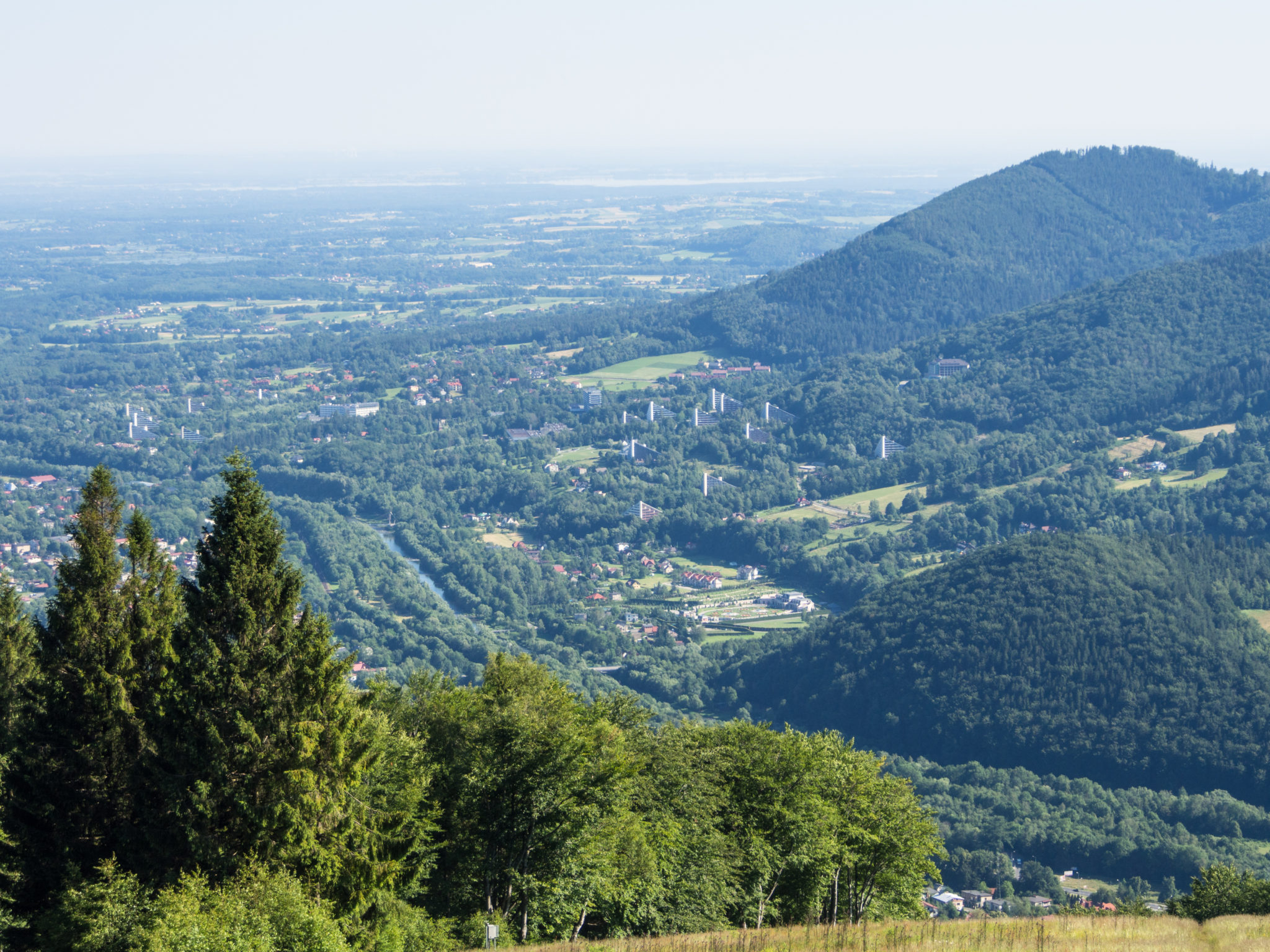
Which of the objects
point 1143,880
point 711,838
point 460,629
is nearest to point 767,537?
point 460,629

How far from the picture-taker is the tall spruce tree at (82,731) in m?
26.7

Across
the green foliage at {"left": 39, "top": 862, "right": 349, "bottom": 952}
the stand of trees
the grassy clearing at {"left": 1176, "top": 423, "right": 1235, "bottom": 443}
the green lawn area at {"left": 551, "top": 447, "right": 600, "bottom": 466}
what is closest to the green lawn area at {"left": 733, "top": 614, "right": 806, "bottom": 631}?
the green lawn area at {"left": 551, "top": 447, "right": 600, "bottom": 466}

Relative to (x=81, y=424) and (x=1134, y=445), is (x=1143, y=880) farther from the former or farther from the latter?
(x=81, y=424)

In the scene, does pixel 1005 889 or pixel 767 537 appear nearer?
pixel 1005 889

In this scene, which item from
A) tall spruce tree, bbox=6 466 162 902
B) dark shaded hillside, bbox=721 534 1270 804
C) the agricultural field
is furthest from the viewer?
the agricultural field

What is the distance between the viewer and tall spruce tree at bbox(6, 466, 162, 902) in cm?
2666

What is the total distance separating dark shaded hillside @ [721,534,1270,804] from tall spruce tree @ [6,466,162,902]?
71356 mm

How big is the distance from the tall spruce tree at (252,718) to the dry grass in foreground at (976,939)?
20.5 ft

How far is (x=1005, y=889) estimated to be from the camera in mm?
68438

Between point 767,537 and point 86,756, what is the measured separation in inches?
4457

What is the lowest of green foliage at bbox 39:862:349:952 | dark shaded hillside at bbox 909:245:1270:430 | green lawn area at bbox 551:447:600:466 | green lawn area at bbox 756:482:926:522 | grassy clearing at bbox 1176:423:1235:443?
green lawn area at bbox 756:482:926:522

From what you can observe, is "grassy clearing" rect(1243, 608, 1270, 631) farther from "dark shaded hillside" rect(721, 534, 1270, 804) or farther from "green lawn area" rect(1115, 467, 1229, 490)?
"green lawn area" rect(1115, 467, 1229, 490)

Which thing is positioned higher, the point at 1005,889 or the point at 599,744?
the point at 599,744

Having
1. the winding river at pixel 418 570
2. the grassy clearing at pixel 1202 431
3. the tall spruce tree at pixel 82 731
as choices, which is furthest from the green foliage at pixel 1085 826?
the grassy clearing at pixel 1202 431
